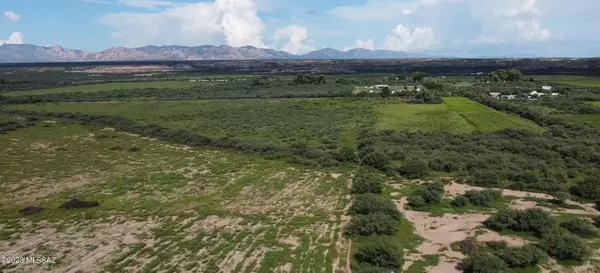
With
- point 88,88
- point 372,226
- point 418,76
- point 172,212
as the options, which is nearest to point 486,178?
point 372,226

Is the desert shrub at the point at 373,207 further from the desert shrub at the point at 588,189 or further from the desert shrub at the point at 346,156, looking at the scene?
the desert shrub at the point at 588,189

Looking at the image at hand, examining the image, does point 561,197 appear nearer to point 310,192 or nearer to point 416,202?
point 416,202

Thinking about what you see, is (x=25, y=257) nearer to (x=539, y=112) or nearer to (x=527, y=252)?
(x=527, y=252)

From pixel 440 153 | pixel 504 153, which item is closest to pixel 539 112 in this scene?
pixel 504 153

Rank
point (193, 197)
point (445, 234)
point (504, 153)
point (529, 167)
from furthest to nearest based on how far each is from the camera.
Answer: point (504, 153)
point (529, 167)
point (193, 197)
point (445, 234)

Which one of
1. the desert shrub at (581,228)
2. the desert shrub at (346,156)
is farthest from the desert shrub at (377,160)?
the desert shrub at (581,228)

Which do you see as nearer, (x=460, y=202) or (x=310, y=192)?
(x=460, y=202)
